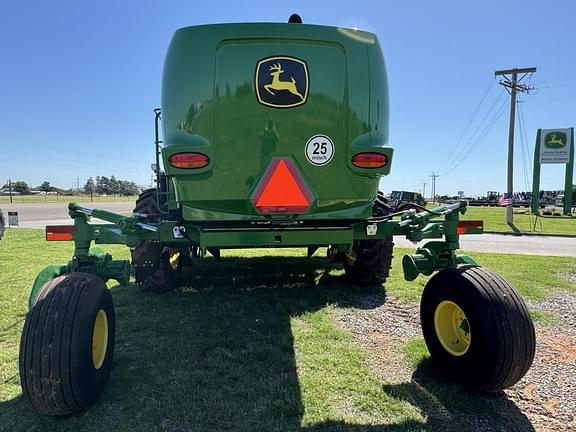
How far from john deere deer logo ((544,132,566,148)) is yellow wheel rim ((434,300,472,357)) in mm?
27098

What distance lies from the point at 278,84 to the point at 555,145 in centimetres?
2810

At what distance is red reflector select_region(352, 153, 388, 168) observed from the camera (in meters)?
3.41

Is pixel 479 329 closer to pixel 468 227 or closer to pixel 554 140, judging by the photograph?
pixel 468 227

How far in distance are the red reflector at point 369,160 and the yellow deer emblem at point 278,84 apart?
67 cm

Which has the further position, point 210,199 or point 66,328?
point 210,199

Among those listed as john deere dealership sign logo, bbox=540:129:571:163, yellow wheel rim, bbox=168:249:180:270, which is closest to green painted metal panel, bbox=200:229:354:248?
yellow wheel rim, bbox=168:249:180:270

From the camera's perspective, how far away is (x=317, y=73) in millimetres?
3291

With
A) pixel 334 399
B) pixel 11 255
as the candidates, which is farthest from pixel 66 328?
pixel 11 255

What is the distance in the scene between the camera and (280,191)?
325 centimetres

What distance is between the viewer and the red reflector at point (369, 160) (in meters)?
3.41

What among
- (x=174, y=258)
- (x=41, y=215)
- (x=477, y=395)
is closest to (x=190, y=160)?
(x=477, y=395)

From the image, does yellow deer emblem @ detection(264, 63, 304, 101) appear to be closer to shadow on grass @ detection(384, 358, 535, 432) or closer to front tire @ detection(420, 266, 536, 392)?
front tire @ detection(420, 266, 536, 392)

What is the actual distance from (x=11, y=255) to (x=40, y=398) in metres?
7.98

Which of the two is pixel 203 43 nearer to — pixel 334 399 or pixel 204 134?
pixel 204 134
